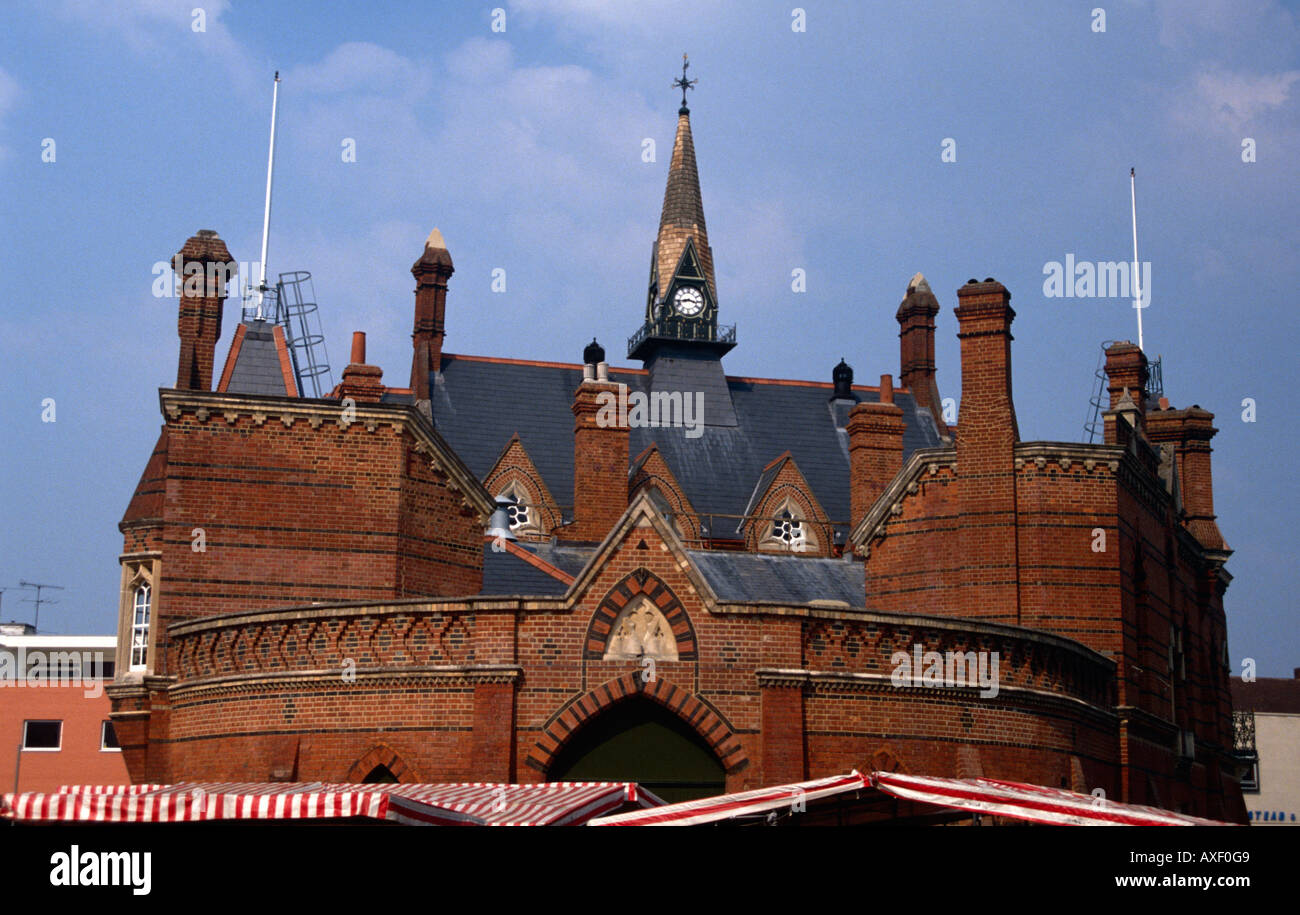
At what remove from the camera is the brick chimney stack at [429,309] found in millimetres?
51688

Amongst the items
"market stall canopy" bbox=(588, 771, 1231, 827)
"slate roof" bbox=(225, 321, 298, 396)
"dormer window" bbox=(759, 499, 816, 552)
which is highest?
"slate roof" bbox=(225, 321, 298, 396)

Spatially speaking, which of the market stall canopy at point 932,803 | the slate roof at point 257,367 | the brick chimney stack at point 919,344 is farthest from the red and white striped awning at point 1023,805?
the brick chimney stack at point 919,344

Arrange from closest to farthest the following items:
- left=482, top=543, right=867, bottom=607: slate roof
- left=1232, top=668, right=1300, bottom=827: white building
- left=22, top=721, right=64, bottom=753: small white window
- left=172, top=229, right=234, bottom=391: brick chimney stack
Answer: left=482, top=543, right=867, bottom=607: slate roof → left=172, top=229, right=234, bottom=391: brick chimney stack → left=22, top=721, right=64, bottom=753: small white window → left=1232, top=668, right=1300, bottom=827: white building

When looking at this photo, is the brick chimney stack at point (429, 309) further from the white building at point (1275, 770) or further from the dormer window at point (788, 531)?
the white building at point (1275, 770)

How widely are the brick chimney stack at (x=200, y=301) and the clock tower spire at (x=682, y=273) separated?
26.8 metres

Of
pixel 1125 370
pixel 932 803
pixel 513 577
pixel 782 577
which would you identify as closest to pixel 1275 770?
pixel 1125 370

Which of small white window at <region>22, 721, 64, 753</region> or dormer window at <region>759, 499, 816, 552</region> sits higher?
dormer window at <region>759, 499, 816, 552</region>

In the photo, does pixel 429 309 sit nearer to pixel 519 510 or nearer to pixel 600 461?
pixel 519 510

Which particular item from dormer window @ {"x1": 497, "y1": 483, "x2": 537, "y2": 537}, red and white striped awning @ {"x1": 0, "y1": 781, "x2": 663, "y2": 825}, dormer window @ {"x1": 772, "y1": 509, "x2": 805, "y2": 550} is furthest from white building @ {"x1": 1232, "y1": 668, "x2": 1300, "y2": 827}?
red and white striped awning @ {"x1": 0, "y1": 781, "x2": 663, "y2": 825}

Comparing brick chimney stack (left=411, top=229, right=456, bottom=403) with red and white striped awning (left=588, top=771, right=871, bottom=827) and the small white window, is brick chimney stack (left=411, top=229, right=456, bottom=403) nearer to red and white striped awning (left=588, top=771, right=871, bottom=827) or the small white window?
the small white window

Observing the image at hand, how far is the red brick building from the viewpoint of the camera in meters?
20.8

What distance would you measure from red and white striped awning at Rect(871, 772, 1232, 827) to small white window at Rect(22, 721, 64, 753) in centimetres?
4733
